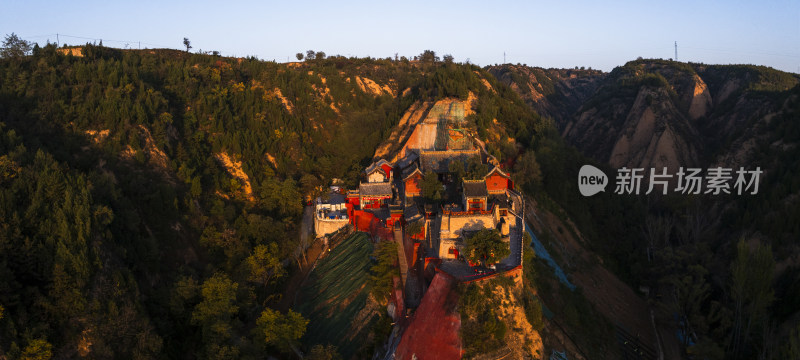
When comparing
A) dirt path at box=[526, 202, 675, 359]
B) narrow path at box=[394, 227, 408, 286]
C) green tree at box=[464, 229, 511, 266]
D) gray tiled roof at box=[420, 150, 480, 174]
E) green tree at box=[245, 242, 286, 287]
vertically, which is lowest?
dirt path at box=[526, 202, 675, 359]

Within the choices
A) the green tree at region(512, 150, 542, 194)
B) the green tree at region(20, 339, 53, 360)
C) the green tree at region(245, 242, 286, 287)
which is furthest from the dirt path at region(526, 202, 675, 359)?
the green tree at region(20, 339, 53, 360)

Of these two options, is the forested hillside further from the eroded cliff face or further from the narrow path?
the eroded cliff face

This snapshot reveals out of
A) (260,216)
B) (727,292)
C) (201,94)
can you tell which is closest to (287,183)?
(260,216)

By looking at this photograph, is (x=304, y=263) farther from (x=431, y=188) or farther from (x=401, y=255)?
(x=431, y=188)

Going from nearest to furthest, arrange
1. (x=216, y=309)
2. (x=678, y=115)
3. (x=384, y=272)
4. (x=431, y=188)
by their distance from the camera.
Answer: (x=216, y=309)
(x=384, y=272)
(x=431, y=188)
(x=678, y=115)

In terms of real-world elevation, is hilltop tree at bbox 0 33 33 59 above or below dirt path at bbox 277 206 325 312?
above

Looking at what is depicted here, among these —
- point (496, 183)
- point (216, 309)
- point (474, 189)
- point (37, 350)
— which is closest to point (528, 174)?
point (496, 183)

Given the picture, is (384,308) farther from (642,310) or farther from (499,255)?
(642,310)
